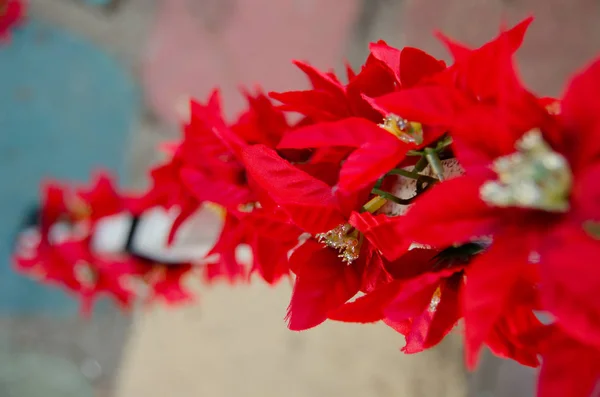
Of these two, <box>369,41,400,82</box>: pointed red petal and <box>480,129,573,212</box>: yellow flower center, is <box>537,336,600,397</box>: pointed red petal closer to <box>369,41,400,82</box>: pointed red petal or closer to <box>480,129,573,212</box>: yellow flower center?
<box>480,129,573,212</box>: yellow flower center

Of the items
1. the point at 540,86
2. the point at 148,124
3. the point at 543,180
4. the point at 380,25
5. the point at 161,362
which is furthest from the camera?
the point at 148,124

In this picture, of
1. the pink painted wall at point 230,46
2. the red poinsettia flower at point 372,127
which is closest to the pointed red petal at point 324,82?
the red poinsettia flower at point 372,127

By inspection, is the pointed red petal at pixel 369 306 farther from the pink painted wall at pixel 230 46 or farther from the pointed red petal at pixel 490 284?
the pink painted wall at pixel 230 46

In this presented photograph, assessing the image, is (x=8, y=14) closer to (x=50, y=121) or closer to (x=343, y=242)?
(x=50, y=121)

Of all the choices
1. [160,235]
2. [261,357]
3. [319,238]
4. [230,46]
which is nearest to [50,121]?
[230,46]

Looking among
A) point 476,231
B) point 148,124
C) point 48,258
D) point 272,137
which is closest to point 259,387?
point 48,258

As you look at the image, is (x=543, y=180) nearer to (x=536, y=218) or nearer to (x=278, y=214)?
(x=536, y=218)

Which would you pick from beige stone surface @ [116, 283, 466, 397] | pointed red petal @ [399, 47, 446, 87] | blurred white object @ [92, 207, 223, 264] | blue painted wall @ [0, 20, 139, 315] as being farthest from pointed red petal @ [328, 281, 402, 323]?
blue painted wall @ [0, 20, 139, 315]
